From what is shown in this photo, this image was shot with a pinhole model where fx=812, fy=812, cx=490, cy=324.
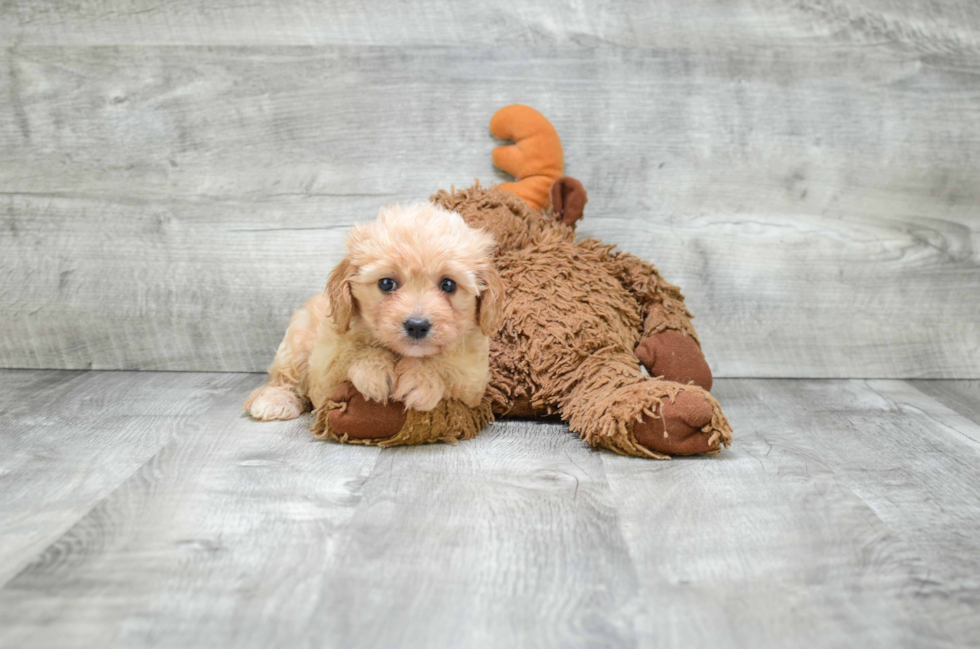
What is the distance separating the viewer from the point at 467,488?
1408 millimetres

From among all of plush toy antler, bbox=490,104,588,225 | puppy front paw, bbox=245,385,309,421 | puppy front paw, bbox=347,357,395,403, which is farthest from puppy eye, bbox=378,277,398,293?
plush toy antler, bbox=490,104,588,225

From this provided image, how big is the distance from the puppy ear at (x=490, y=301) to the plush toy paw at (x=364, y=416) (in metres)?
0.24

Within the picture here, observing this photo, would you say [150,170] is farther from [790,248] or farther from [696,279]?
[790,248]

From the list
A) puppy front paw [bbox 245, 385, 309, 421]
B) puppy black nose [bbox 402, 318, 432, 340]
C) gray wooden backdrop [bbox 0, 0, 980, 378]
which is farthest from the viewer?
gray wooden backdrop [bbox 0, 0, 980, 378]

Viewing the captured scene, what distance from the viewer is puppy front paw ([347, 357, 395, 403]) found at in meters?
1.57

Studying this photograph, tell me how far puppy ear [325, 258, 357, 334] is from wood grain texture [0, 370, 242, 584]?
1.48ft

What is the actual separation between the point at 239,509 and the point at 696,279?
57.9 inches

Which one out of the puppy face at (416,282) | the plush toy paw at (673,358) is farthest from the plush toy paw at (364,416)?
the plush toy paw at (673,358)

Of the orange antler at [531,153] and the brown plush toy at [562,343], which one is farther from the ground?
the orange antler at [531,153]

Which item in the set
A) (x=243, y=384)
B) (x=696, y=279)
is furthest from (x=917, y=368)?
(x=243, y=384)

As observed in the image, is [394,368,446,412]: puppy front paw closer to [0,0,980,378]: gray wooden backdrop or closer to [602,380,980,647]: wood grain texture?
[602,380,980,647]: wood grain texture

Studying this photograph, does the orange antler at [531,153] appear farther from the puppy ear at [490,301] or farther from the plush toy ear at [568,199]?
the puppy ear at [490,301]

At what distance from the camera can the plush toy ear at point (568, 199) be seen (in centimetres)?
204

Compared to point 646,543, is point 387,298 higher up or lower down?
higher up
